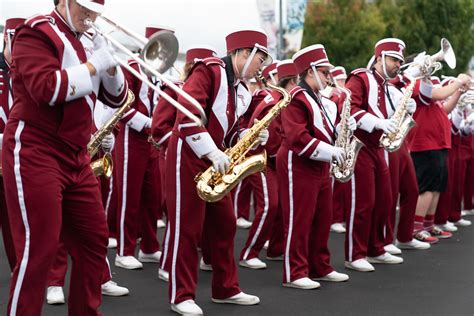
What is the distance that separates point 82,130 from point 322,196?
291cm

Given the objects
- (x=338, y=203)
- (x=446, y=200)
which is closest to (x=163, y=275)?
(x=338, y=203)

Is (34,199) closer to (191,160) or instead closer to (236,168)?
(191,160)

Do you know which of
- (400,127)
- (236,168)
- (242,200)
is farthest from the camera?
(242,200)

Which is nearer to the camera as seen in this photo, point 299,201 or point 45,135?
point 45,135

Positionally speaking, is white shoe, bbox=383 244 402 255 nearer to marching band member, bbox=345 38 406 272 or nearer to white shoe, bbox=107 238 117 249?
marching band member, bbox=345 38 406 272

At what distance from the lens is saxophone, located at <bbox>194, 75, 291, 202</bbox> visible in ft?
18.4

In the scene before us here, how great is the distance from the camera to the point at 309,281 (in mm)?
6750

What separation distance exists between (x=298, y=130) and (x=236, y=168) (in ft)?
2.75

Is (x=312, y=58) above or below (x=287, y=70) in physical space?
above

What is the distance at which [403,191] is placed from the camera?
857 centimetres

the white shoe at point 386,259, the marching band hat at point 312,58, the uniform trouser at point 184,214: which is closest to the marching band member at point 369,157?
the white shoe at point 386,259

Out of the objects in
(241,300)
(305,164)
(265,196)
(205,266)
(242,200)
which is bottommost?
(242,200)

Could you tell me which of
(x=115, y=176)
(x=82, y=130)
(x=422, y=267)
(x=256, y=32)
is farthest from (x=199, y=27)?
(x=82, y=130)

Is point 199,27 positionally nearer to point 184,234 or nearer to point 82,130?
point 184,234
